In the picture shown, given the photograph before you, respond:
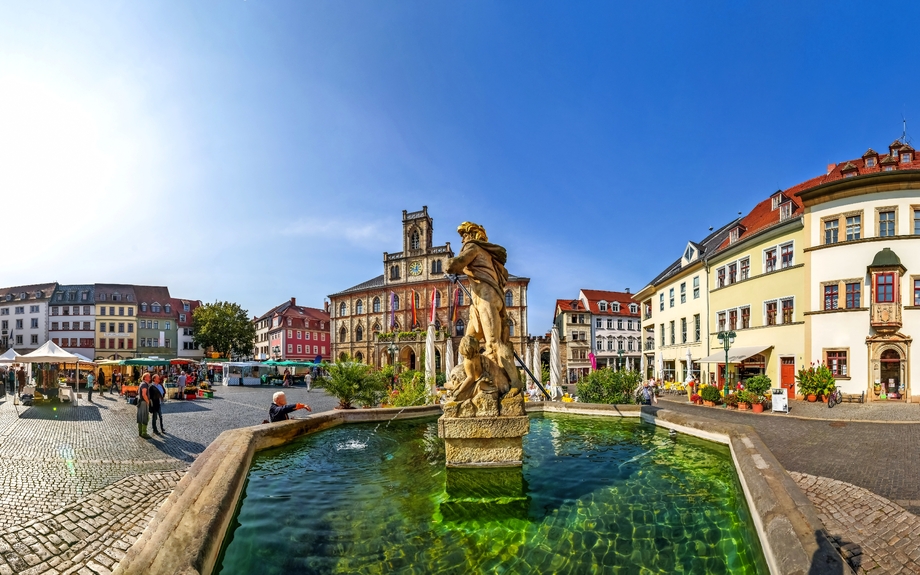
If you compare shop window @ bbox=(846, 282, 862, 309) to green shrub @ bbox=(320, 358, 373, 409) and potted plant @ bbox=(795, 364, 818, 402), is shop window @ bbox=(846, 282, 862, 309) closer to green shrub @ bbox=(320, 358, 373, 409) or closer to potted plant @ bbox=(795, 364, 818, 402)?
potted plant @ bbox=(795, 364, 818, 402)

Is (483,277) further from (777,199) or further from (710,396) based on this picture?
(777,199)

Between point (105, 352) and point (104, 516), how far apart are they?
262 ft

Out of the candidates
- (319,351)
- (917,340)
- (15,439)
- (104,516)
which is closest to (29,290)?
(319,351)

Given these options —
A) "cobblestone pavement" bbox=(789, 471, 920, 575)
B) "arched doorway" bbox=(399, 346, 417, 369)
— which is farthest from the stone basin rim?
"arched doorway" bbox=(399, 346, 417, 369)

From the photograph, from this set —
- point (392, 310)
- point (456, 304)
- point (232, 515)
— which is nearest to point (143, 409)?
point (232, 515)

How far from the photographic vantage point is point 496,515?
4793mm

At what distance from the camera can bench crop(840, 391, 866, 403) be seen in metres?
22.1

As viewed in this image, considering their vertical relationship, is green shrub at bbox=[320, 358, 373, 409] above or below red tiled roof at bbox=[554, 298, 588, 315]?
below

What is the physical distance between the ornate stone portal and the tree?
218 ft

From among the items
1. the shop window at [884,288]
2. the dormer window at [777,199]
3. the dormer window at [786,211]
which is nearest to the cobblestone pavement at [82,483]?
the shop window at [884,288]

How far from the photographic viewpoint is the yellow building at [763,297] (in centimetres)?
2538

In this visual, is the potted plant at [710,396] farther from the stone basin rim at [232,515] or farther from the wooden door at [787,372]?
the stone basin rim at [232,515]

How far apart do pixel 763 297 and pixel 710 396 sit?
382 inches

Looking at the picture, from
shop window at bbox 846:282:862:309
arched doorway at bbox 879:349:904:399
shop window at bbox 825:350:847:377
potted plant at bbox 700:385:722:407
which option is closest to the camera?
potted plant at bbox 700:385:722:407
